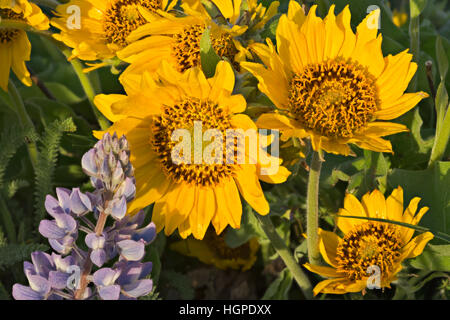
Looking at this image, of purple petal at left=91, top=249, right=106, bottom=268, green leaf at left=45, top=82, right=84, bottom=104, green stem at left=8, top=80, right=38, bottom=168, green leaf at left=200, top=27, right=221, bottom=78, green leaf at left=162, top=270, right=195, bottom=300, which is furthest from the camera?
green leaf at left=45, top=82, right=84, bottom=104

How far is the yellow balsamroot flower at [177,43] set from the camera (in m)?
0.99

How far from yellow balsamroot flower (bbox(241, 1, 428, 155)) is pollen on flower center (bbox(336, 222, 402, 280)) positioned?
0.20m

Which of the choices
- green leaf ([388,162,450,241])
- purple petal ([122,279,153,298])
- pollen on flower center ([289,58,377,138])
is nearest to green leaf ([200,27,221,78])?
pollen on flower center ([289,58,377,138])

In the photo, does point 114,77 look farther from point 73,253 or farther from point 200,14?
point 73,253

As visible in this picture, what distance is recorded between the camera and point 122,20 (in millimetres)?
1147

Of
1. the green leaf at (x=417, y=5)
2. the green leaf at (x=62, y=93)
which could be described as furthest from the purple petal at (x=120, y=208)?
the green leaf at (x=62, y=93)

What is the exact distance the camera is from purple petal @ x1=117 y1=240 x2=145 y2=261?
32.1 inches

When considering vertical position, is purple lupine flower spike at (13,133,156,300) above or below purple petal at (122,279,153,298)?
above

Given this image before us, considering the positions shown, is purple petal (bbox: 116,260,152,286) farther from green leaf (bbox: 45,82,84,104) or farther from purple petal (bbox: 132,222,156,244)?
green leaf (bbox: 45,82,84,104)

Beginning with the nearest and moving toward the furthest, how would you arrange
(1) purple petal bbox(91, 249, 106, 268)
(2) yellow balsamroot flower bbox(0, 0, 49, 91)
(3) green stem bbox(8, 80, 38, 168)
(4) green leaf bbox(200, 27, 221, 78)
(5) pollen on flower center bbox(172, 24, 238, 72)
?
(1) purple petal bbox(91, 249, 106, 268) → (4) green leaf bbox(200, 27, 221, 78) → (5) pollen on flower center bbox(172, 24, 238, 72) → (2) yellow balsamroot flower bbox(0, 0, 49, 91) → (3) green stem bbox(8, 80, 38, 168)

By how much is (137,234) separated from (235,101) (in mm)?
252

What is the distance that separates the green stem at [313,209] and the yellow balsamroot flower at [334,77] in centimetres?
6

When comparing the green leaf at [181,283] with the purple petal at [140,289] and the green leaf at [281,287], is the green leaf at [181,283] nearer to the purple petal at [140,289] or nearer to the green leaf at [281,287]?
the green leaf at [281,287]
